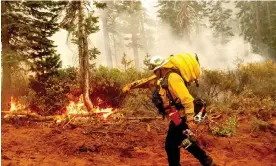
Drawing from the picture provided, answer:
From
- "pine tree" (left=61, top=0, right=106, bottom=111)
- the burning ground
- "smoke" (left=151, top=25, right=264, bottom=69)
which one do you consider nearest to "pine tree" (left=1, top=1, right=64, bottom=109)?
"pine tree" (left=61, top=0, right=106, bottom=111)

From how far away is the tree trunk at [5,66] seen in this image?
35.4ft

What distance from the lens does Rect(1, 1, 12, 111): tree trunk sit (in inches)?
424

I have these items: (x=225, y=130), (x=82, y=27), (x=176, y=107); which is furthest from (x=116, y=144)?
(x=82, y=27)

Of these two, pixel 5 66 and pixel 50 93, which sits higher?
pixel 5 66

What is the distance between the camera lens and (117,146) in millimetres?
7262

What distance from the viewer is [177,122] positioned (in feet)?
15.0

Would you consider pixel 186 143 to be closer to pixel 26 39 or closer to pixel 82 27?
pixel 82 27

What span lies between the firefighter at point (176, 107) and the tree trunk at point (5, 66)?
766 centimetres

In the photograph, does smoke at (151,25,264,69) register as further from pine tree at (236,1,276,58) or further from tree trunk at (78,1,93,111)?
tree trunk at (78,1,93,111)

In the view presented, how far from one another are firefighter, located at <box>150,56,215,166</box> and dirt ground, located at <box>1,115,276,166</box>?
5.21 ft

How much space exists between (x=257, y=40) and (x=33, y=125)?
97.2 ft

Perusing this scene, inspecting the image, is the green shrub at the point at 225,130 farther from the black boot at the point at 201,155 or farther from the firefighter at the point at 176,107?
the black boot at the point at 201,155

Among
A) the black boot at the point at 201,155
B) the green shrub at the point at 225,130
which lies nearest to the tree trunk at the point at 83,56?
the green shrub at the point at 225,130

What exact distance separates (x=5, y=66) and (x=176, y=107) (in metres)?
8.26
